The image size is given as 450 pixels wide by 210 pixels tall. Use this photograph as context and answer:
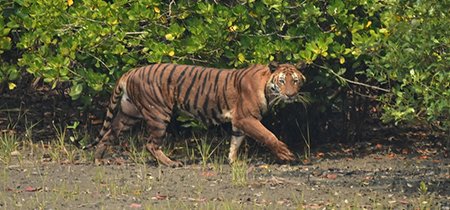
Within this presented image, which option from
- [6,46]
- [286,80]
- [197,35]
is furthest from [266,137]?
[6,46]

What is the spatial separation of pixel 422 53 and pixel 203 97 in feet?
8.90

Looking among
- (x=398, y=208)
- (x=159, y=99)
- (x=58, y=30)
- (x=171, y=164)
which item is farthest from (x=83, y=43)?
(x=398, y=208)

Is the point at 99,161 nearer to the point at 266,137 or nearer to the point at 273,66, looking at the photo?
the point at 266,137

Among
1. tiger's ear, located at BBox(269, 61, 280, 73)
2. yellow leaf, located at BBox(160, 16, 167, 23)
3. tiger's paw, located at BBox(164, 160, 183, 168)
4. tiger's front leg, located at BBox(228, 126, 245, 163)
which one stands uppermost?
yellow leaf, located at BBox(160, 16, 167, 23)

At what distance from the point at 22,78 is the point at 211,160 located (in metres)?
3.34

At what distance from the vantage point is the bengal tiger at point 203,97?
853 cm

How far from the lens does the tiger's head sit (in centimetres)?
832

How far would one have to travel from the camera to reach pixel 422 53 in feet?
22.1

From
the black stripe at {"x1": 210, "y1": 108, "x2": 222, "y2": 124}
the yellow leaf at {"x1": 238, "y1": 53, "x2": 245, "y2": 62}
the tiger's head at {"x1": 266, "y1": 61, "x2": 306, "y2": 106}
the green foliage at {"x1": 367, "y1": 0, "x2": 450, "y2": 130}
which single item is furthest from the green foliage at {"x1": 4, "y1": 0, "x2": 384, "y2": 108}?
the green foliage at {"x1": 367, "y1": 0, "x2": 450, "y2": 130}

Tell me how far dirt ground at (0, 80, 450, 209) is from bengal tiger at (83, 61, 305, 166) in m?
0.26

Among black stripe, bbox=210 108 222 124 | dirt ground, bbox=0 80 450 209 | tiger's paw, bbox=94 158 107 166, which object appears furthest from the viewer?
black stripe, bbox=210 108 222 124

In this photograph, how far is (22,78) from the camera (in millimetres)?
10594

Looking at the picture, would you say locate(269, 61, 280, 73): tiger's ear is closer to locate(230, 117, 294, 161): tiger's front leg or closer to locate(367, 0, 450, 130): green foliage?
locate(230, 117, 294, 161): tiger's front leg

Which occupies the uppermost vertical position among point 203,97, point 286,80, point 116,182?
point 286,80
